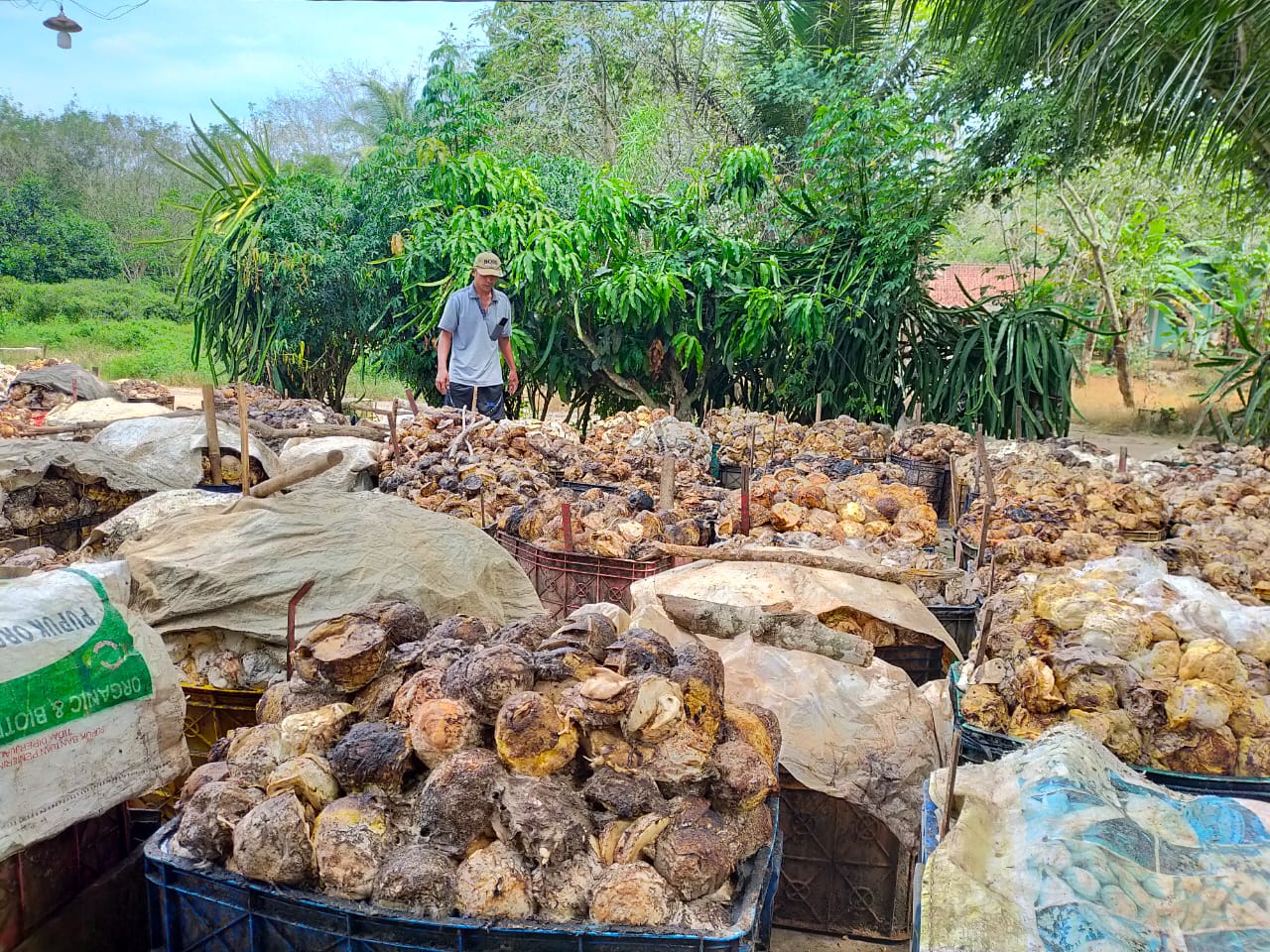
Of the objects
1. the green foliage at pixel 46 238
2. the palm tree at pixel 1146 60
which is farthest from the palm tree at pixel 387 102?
the green foliage at pixel 46 238

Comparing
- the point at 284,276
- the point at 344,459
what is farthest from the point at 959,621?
the point at 284,276

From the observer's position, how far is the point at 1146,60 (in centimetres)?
728

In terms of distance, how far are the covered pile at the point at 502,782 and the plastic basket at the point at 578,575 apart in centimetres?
165

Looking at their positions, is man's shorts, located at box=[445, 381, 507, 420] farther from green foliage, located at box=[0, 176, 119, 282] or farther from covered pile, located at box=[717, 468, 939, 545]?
green foliage, located at box=[0, 176, 119, 282]

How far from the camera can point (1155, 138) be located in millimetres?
8219

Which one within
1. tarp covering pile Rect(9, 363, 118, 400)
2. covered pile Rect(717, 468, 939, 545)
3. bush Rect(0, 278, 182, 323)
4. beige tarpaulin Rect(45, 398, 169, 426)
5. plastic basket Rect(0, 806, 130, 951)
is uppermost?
bush Rect(0, 278, 182, 323)

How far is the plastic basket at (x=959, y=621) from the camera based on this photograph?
367 cm

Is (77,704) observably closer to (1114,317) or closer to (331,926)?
(331,926)

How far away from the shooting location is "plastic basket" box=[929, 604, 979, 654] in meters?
3.67

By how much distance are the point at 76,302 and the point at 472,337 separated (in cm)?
2474

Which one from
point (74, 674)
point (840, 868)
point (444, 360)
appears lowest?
point (840, 868)

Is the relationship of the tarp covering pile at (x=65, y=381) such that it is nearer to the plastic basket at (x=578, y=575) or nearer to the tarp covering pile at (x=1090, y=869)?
the plastic basket at (x=578, y=575)

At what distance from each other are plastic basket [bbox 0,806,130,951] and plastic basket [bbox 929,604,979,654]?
2.86 meters

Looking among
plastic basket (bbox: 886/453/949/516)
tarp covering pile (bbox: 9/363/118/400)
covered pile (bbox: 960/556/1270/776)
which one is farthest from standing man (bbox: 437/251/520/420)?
covered pile (bbox: 960/556/1270/776)
